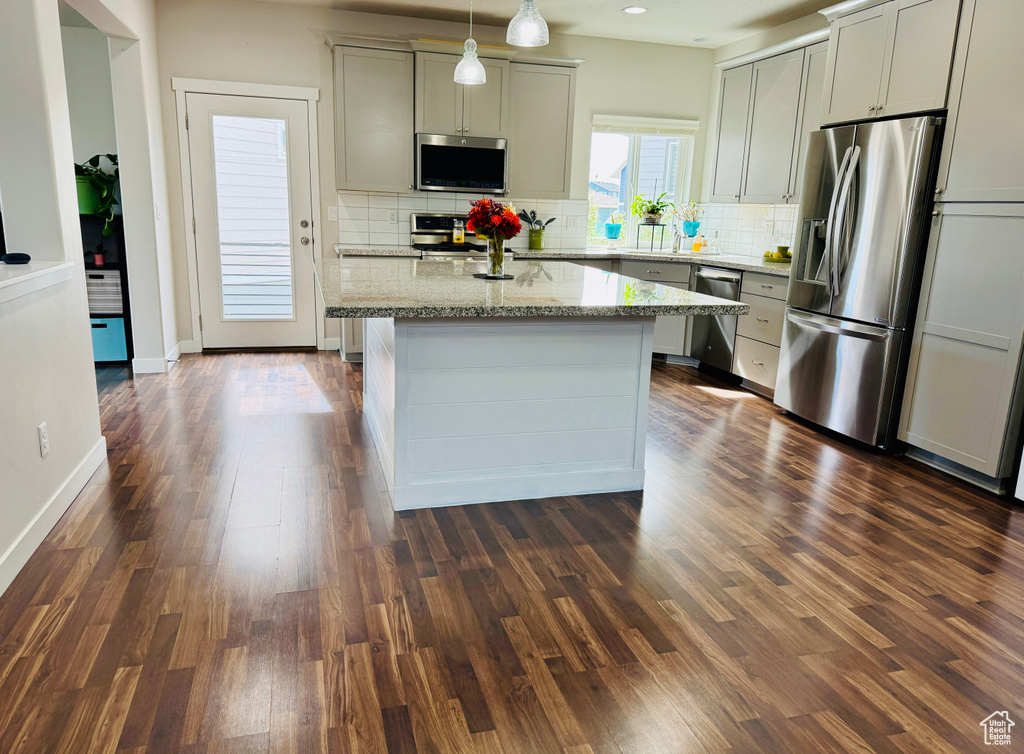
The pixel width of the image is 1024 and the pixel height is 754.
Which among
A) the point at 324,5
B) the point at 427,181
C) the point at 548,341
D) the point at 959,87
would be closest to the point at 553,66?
the point at 427,181

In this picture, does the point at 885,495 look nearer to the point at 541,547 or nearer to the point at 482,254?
the point at 541,547

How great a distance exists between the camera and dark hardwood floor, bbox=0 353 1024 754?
5.45 feet

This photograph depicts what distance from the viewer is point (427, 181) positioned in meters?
5.40

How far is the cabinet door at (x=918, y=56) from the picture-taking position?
3.29m

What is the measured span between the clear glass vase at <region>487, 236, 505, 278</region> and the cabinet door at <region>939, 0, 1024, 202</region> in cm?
218

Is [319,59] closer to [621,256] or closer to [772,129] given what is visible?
[621,256]

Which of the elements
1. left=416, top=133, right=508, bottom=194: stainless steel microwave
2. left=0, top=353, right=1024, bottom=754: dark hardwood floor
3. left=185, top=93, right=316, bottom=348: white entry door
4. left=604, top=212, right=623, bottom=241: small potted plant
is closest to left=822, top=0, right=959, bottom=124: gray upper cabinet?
left=0, top=353, right=1024, bottom=754: dark hardwood floor

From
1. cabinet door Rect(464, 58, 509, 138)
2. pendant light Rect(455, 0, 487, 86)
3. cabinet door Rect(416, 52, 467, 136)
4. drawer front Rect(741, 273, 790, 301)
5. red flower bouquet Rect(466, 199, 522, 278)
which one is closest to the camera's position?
red flower bouquet Rect(466, 199, 522, 278)

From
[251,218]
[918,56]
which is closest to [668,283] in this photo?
[918,56]

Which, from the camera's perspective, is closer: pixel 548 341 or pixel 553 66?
pixel 548 341

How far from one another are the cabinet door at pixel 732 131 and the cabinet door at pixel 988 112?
230 centimetres

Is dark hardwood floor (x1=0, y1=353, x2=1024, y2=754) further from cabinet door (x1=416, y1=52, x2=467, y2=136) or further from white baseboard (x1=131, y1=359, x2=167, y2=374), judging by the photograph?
cabinet door (x1=416, y1=52, x2=467, y2=136)

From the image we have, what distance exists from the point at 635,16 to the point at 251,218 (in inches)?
131

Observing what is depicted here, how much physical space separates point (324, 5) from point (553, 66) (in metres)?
1.80
